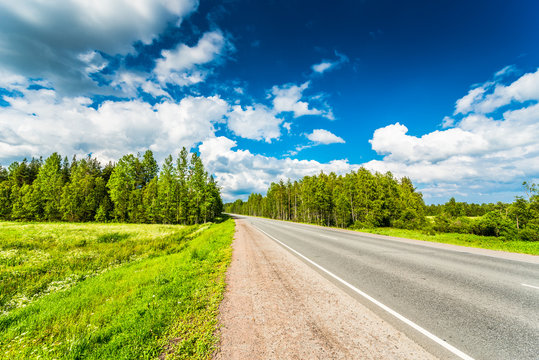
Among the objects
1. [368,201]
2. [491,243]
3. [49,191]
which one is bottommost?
[491,243]

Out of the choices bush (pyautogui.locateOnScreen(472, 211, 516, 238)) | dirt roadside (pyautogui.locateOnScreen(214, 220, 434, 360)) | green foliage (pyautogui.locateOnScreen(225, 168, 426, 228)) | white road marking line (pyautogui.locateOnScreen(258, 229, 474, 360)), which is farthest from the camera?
green foliage (pyautogui.locateOnScreen(225, 168, 426, 228))

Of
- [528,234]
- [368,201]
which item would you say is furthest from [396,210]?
[528,234]

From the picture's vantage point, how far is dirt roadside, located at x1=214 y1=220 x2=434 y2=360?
3.30m

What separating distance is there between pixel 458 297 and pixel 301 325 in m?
4.43

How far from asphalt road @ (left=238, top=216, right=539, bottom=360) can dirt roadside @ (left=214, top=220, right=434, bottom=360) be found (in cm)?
51

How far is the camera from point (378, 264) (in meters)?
8.65

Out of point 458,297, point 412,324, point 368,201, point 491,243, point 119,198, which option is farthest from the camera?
point 119,198

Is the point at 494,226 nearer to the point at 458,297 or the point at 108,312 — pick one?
the point at 458,297

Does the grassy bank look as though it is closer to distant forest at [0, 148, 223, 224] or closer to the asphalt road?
the asphalt road

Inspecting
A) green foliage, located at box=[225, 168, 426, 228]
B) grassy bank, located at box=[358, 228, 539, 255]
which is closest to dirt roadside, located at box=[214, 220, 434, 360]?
grassy bank, located at box=[358, 228, 539, 255]

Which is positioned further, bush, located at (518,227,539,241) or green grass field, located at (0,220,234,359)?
bush, located at (518,227,539,241)

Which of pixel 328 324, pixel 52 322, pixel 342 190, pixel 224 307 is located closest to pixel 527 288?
pixel 328 324

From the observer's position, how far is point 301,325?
13.6ft

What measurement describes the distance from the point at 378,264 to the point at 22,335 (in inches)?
460
